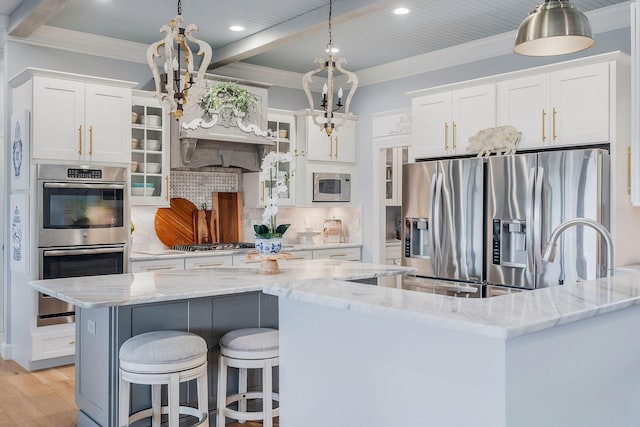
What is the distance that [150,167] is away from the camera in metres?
5.24

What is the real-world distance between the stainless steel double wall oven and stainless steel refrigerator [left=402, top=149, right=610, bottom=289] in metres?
2.42

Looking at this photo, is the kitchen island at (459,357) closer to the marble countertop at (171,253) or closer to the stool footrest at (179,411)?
the stool footrest at (179,411)

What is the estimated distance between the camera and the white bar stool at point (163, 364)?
2.70 metres

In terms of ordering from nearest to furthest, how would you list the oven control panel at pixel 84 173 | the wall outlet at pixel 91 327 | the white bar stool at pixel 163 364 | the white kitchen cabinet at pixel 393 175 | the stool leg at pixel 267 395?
the white bar stool at pixel 163 364 < the stool leg at pixel 267 395 < the wall outlet at pixel 91 327 < the oven control panel at pixel 84 173 < the white kitchen cabinet at pixel 393 175

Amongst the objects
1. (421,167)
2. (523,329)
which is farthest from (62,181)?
(523,329)

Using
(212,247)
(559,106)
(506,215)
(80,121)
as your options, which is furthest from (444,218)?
(80,121)

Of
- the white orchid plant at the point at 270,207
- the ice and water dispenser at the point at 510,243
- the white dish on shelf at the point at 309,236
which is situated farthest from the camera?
the white dish on shelf at the point at 309,236

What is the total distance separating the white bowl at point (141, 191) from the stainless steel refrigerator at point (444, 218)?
7.45ft

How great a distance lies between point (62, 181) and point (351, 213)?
3221 millimetres

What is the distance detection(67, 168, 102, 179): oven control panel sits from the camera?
461 centimetres

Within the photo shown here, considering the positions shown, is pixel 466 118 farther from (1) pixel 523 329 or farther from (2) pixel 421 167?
(1) pixel 523 329

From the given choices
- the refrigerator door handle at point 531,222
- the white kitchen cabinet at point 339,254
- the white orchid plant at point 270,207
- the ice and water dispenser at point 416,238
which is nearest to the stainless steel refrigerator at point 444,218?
the ice and water dispenser at point 416,238

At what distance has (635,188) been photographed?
119 inches

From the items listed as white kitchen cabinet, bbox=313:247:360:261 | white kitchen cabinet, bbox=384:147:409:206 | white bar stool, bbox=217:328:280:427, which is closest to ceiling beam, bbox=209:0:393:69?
white kitchen cabinet, bbox=313:247:360:261
